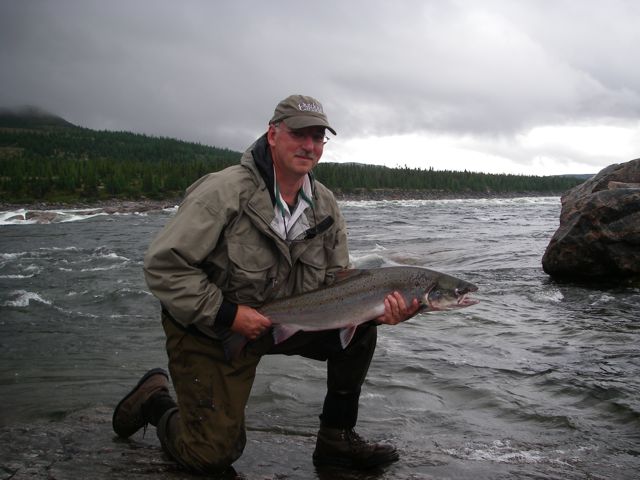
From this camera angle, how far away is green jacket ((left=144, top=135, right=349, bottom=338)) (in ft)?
11.9

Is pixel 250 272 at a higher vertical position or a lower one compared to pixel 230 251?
lower

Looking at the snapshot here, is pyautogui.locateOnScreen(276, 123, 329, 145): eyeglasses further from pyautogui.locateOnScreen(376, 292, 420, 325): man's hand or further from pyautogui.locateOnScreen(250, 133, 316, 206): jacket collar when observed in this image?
pyautogui.locateOnScreen(376, 292, 420, 325): man's hand

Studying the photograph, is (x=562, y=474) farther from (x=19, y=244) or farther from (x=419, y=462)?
(x=19, y=244)

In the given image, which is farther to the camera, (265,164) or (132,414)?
(132,414)

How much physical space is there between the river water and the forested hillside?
168 feet

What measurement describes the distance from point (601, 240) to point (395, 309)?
8.38 meters

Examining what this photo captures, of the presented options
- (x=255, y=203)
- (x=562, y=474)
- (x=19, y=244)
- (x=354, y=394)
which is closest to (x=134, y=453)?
(x=354, y=394)

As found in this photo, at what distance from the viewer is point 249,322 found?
152 inches

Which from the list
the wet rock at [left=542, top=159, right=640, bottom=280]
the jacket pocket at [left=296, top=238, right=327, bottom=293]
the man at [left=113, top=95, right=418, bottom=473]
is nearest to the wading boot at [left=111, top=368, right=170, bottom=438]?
the man at [left=113, top=95, right=418, bottom=473]

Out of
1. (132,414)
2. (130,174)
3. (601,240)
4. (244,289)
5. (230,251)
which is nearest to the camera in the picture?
(230,251)

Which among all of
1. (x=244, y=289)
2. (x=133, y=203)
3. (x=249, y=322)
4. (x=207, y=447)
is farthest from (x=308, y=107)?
(x=133, y=203)

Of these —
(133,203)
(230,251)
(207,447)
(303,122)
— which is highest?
(303,122)

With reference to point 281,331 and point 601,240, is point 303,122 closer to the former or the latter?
point 281,331

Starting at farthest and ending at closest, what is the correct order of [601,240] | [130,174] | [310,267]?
1. [130,174]
2. [601,240]
3. [310,267]
